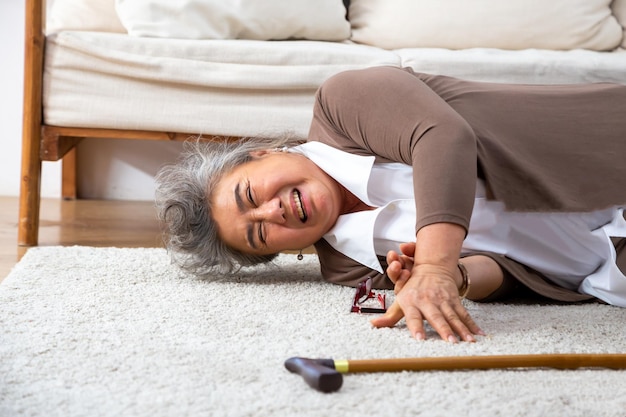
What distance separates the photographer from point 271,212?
1.55 metres

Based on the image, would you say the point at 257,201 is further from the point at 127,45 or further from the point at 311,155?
the point at 127,45

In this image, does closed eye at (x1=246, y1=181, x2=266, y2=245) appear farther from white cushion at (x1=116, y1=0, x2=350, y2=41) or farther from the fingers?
white cushion at (x1=116, y1=0, x2=350, y2=41)

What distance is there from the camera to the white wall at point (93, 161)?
3014 mm

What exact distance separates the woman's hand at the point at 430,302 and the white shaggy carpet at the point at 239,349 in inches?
1.0

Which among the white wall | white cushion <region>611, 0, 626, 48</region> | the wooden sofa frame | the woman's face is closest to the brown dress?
the woman's face

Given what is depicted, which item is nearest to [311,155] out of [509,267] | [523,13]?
[509,267]

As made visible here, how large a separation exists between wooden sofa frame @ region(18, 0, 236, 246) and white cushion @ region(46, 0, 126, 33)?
1.75 feet

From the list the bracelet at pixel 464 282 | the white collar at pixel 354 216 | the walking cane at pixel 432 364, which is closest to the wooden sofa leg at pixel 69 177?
the white collar at pixel 354 216

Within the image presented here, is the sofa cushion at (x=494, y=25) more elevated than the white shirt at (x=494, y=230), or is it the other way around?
the sofa cushion at (x=494, y=25)

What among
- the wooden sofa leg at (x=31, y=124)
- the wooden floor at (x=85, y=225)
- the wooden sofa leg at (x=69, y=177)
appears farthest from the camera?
the wooden sofa leg at (x=69, y=177)

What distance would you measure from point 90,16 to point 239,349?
1.77 metres

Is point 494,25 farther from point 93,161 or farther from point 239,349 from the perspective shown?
point 239,349

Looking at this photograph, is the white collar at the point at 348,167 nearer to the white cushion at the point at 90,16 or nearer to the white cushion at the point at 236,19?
the white cushion at the point at 236,19

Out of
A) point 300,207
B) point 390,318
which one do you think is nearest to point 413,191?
point 300,207
